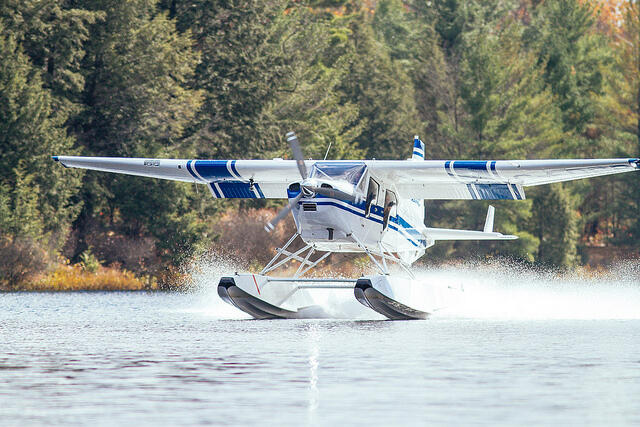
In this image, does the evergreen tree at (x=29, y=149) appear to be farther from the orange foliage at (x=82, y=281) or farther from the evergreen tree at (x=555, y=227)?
the evergreen tree at (x=555, y=227)

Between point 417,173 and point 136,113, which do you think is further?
point 136,113

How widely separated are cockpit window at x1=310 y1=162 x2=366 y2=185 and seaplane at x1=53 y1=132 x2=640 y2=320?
0.05ft

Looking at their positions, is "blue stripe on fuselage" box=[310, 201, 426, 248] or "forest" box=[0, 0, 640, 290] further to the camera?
"forest" box=[0, 0, 640, 290]

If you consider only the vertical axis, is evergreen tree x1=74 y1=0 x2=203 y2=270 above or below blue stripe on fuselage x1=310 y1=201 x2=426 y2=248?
above

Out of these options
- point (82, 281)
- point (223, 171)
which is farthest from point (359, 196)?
point (82, 281)

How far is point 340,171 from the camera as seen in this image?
18422 millimetres

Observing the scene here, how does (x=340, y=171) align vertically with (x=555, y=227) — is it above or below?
below

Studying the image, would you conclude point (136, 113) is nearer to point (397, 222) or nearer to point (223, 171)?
point (223, 171)

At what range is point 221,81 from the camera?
40312 millimetres

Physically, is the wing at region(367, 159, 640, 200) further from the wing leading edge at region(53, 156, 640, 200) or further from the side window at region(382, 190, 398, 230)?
the side window at region(382, 190, 398, 230)

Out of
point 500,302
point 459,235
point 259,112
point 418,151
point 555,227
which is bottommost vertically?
point 500,302

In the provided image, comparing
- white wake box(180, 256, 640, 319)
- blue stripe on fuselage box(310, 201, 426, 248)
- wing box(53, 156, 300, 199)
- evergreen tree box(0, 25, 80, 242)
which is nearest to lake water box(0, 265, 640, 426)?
white wake box(180, 256, 640, 319)

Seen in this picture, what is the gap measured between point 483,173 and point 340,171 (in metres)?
2.51

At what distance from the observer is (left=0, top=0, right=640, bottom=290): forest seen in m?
33.3
